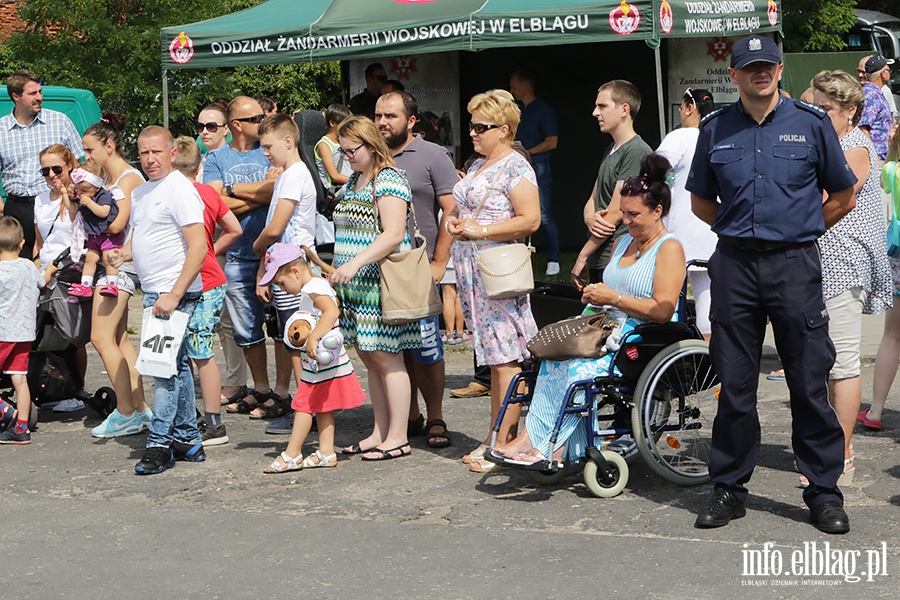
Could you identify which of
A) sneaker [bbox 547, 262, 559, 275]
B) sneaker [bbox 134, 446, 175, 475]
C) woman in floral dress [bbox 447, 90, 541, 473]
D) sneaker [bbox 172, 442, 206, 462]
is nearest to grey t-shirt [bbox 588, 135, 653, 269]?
woman in floral dress [bbox 447, 90, 541, 473]

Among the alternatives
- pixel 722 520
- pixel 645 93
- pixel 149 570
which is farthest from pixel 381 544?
pixel 645 93

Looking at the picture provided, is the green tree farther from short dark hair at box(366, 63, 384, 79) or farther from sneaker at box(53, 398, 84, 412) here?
sneaker at box(53, 398, 84, 412)

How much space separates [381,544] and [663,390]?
1.58m

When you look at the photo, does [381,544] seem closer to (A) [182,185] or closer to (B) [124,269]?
(A) [182,185]

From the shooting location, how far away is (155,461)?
6.52 meters

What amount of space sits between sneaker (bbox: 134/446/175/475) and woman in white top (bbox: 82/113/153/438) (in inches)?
33.5

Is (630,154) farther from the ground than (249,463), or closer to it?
farther from the ground

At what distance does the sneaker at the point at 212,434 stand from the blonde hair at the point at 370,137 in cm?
184

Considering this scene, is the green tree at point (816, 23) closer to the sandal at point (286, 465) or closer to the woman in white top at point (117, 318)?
the woman in white top at point (117, 318)

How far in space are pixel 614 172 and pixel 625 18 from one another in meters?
3.54

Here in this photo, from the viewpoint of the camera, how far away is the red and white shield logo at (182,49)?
1162 cm

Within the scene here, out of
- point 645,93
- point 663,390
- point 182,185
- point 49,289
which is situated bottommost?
point 663,390

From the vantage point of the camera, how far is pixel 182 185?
6.57m

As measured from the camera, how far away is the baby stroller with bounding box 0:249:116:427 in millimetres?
7539
